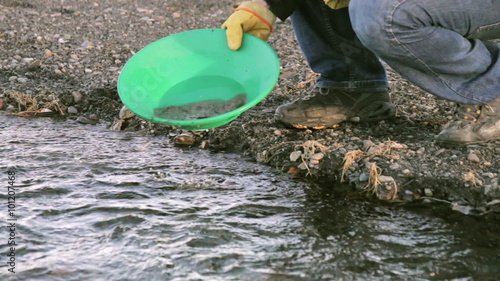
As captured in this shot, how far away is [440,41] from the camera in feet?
7.81

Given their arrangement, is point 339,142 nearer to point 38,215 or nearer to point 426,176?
point 426,176

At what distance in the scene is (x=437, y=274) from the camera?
1.92 m

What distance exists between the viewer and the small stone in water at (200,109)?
2.76 m

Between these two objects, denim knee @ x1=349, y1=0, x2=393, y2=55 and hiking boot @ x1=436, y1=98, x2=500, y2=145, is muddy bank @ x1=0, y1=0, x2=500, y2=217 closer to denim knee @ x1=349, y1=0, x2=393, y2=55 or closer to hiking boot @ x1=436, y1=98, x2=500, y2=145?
hiking boot @ x1=436, y1=98, x2=500, y2=145

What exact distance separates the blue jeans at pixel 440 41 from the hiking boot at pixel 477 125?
74 mm

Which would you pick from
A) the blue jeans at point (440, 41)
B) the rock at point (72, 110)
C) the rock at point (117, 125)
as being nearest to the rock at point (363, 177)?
the blue jeans at point (440, 41)

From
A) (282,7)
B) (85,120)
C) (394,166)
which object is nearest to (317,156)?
(394,166)

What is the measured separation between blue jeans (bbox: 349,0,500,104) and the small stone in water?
0.66 m

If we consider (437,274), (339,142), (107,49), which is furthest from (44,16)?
(437,274)

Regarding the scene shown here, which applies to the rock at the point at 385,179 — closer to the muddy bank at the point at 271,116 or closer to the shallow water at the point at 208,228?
the muddy bank at the point at 271,116

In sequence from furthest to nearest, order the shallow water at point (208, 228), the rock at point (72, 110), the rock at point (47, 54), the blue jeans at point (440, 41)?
the rock at point (47, 54) → the rock at point (72, 110) → the blue jeans at point (440, 41) → the shallow water at point (208, 228)

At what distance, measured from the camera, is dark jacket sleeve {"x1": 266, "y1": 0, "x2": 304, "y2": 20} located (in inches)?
108

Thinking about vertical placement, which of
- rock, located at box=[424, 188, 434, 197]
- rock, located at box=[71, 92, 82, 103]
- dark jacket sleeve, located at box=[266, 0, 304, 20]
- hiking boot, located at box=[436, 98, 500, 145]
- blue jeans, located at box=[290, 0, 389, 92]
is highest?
dark jacket sleeve, located at box=[266, 0, 304, 20]

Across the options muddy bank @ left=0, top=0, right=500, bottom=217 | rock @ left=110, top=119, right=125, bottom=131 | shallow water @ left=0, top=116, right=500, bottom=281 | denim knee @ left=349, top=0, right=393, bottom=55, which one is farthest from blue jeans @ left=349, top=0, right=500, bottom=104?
rock @ left=110, top=119, right=125, bottom=131
